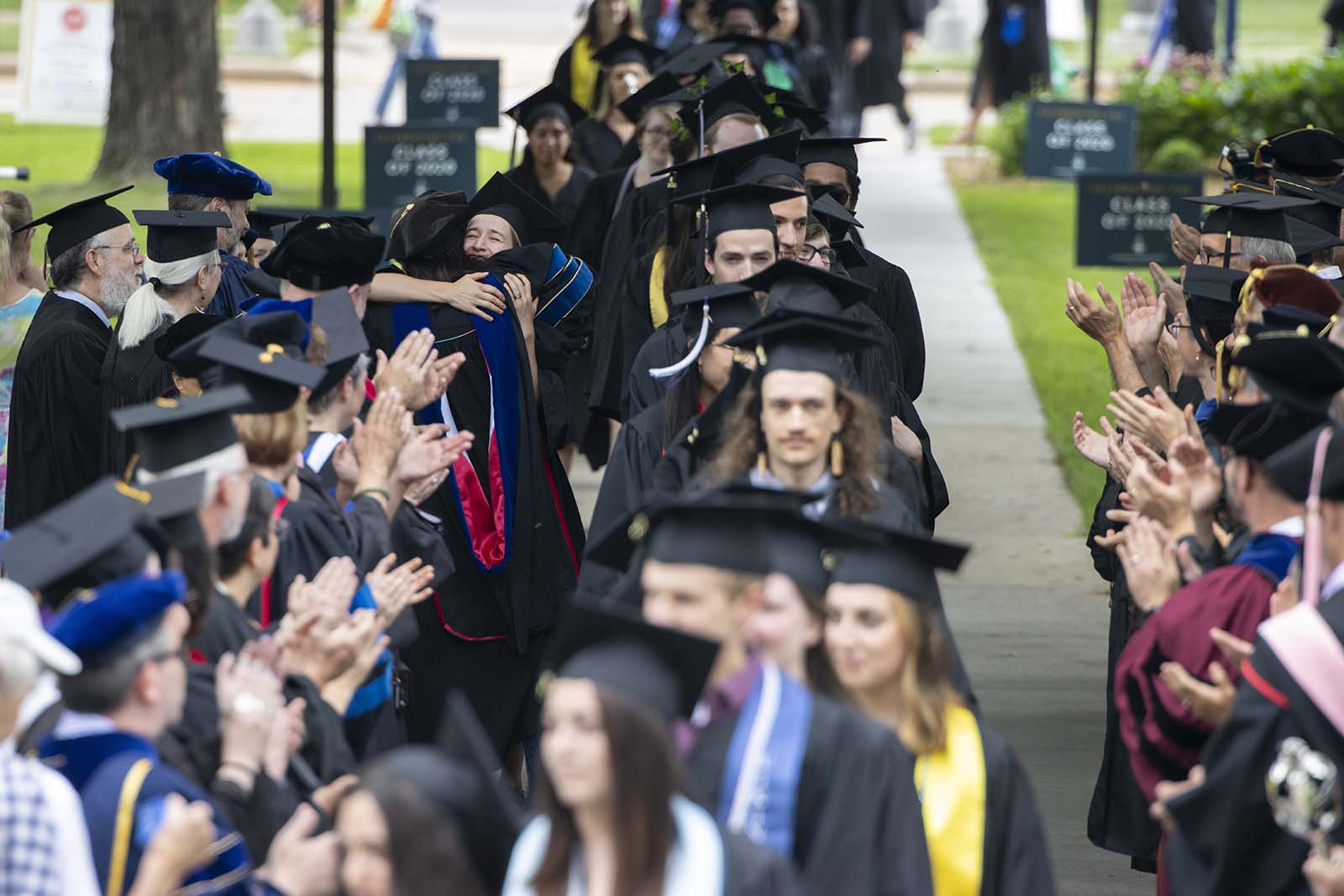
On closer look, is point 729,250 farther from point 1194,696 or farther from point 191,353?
point 1194,696

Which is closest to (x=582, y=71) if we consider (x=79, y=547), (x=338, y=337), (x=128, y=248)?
(x=128, y=248)

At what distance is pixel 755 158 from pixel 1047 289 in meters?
10.1

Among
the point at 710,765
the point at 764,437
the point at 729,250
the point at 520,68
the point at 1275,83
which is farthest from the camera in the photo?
the point at 520,68

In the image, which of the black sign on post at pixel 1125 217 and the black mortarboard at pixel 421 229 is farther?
the black sign on post at pixel 1125 217

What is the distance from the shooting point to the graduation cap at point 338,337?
5.65 m

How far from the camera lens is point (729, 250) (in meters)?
7.03

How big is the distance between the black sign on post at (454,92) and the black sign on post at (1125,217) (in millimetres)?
4334

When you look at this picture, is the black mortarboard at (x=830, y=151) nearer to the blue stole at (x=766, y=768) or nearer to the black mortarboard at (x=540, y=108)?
the black mortarboard at (x=540, y=108)

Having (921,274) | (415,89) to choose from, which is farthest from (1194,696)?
(921,274)

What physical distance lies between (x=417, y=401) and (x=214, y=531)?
1.79m

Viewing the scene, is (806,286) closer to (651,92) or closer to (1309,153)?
(1309,153)

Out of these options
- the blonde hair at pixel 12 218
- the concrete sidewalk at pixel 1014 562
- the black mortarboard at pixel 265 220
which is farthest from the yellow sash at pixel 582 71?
the blonde hair at pixel 12 218

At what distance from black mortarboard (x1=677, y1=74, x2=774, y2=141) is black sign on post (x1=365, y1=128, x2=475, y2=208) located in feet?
16.1

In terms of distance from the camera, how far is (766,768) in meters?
3.89
